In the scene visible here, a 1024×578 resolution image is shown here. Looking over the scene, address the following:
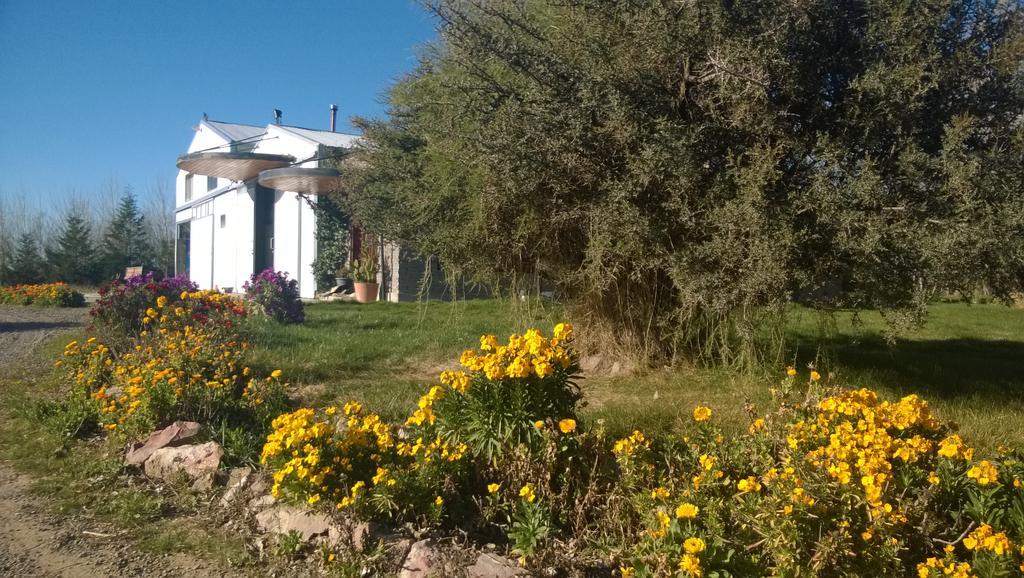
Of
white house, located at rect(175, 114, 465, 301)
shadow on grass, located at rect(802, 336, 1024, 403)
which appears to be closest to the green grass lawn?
shadow on grass, located at rect(802, 336, 1024, 403)

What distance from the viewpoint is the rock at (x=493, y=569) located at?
2.91m

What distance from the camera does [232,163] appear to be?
19188 mm

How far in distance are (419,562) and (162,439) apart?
→ 7.99ft

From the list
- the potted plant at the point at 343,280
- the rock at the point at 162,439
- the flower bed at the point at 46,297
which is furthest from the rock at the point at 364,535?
the flower bed at the point at 46,297

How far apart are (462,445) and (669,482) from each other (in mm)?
979

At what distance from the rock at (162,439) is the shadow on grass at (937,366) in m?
4.50

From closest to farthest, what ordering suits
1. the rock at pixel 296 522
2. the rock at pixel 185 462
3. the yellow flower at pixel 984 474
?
the yellow flower at pixel 984 474
the rock at pixel 296 522
the rock at pixel 185 462

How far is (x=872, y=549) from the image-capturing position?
2.76 meters

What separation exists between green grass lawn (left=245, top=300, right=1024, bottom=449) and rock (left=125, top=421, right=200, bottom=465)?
131 centimetres

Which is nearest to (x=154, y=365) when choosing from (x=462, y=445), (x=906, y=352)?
(x=462, y=445)

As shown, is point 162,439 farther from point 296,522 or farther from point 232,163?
point 232,163

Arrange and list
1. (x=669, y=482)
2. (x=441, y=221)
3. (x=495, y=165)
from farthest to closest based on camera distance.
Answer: (x=441, y=221), (x=495, y=165), (x=669, y=482)

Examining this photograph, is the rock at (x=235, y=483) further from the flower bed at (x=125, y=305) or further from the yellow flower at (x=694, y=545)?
the flower bed at (x=125, y=305)

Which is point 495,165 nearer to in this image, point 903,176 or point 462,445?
point 462,445
